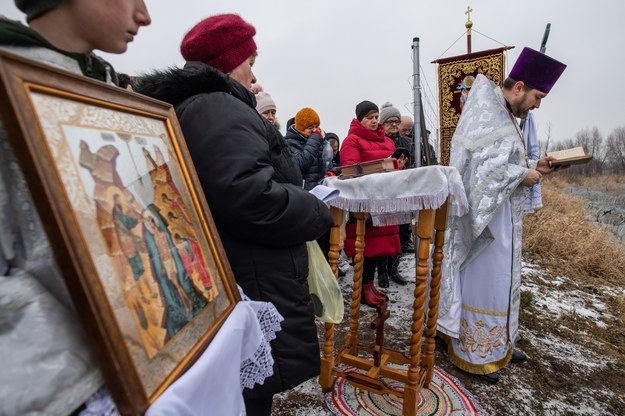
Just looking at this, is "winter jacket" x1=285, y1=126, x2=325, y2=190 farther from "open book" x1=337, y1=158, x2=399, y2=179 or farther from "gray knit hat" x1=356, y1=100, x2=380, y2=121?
"open book" x1=337, y1=158, x2=399, y2=179

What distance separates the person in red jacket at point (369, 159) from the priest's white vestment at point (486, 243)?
897mm

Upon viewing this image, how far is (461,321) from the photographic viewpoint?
2574 mm

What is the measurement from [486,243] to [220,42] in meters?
2.15

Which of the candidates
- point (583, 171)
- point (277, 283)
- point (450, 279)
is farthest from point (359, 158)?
point (583, 171)

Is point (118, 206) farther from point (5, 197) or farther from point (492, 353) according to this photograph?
point (492, 353)

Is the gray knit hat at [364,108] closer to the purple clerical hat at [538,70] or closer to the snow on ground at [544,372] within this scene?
the purple clerical hat at [538,70]

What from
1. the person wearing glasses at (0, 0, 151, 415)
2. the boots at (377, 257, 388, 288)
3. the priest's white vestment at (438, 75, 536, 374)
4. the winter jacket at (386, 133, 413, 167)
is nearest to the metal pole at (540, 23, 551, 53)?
the winter jacket at (386, 133, 413, 167)

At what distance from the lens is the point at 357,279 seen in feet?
7.86

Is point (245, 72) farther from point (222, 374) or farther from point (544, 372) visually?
point (544, 372)

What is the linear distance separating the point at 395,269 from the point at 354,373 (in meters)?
2.32

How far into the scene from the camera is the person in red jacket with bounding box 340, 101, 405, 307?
3.43 metres

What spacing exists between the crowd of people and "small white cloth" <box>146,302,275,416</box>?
12 centimetres

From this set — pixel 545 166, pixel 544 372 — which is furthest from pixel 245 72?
pixel 544 372

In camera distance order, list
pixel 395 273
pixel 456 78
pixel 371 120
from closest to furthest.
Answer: pixel 371 120
pixel 395 273
pixel 456 78
